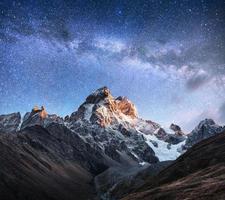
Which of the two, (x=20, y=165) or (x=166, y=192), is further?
(x=20, y=165)

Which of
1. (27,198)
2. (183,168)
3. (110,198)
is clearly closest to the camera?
(183,168)

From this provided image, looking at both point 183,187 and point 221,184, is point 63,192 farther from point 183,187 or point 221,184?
point 221,184

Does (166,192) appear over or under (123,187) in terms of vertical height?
under

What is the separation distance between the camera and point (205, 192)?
52562 millimetres

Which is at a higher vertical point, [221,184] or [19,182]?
[19,182]

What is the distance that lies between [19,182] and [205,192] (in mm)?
104742

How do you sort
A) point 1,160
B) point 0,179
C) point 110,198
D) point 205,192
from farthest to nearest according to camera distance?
point 1,160 → point 110,198 → point 0,179 → point 205,192

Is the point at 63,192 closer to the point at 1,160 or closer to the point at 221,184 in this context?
the point at 1,160

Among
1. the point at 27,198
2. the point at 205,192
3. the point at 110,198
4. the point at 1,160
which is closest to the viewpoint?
the point at 205,192

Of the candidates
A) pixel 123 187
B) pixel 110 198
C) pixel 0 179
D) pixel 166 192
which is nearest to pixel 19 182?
pixel 0 179

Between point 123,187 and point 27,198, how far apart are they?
5612 centimetres

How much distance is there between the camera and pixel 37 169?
18575cm

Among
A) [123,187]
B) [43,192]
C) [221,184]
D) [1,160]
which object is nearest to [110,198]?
[123,187]

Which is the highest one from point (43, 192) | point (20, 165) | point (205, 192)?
point (20, 165)
